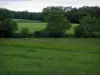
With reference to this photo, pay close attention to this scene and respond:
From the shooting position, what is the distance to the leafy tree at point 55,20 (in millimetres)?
4043

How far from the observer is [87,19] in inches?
160

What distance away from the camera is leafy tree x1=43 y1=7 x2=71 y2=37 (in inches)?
159

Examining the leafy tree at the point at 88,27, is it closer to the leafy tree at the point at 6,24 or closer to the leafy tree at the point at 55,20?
the leafy tree at the point at 55,20

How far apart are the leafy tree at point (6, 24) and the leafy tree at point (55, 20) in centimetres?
72

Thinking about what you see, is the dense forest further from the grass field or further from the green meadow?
the grass field

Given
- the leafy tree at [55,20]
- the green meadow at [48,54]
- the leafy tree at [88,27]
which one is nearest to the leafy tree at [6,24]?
the green meadow at [48,54]

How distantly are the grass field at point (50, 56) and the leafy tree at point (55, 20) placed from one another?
218 millimetres

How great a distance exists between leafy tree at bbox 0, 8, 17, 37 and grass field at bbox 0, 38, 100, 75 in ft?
0.51

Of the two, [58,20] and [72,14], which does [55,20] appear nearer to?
[58,20]

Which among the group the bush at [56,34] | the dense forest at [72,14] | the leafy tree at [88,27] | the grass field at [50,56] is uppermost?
the dense forest at [72,14]

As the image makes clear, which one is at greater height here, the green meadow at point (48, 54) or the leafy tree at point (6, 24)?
the leafy tree at point (6, 24)

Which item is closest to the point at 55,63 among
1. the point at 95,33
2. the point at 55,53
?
the point at 55,53

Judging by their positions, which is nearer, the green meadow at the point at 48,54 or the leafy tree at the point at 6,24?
the green meadow at the point at 48,54

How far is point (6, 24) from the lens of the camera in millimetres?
4047
